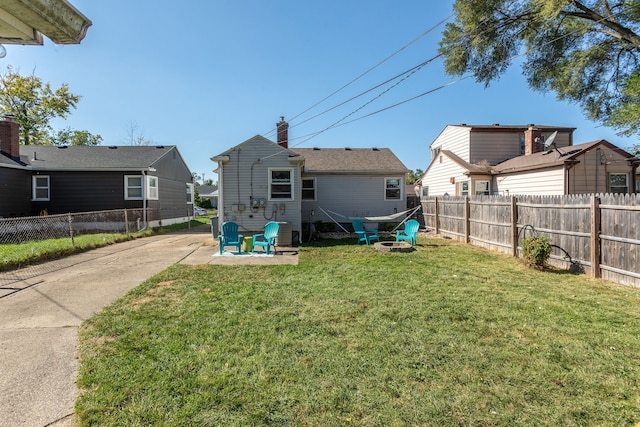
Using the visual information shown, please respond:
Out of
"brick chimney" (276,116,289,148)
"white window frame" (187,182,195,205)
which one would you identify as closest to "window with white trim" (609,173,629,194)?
"brick chimney" (276,116,289,148)

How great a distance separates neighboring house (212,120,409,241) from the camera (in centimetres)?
1130

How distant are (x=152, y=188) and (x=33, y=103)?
23695 millimetres

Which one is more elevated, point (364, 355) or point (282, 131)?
point (282, 131)

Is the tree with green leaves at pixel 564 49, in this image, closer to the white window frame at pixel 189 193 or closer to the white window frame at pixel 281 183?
the white window frame at pixel 281 183

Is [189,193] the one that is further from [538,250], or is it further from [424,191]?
[538,250]

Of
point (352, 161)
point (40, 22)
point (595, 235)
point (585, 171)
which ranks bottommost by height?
point (595, 235)

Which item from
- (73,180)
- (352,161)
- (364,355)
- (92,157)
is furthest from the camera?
(92,157)

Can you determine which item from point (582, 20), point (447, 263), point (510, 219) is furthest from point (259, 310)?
point (582, 20)

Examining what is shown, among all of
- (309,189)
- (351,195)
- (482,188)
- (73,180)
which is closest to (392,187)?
(351,195)

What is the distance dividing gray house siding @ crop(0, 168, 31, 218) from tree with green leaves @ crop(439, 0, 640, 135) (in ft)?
65.1

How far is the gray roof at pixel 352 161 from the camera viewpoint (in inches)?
595

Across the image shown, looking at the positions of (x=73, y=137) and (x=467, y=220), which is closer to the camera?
(x=467, y=220)

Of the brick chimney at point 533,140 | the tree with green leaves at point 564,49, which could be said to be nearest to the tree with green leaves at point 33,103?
the tree with green leaves at point 564,49

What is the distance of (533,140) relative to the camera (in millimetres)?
14984
